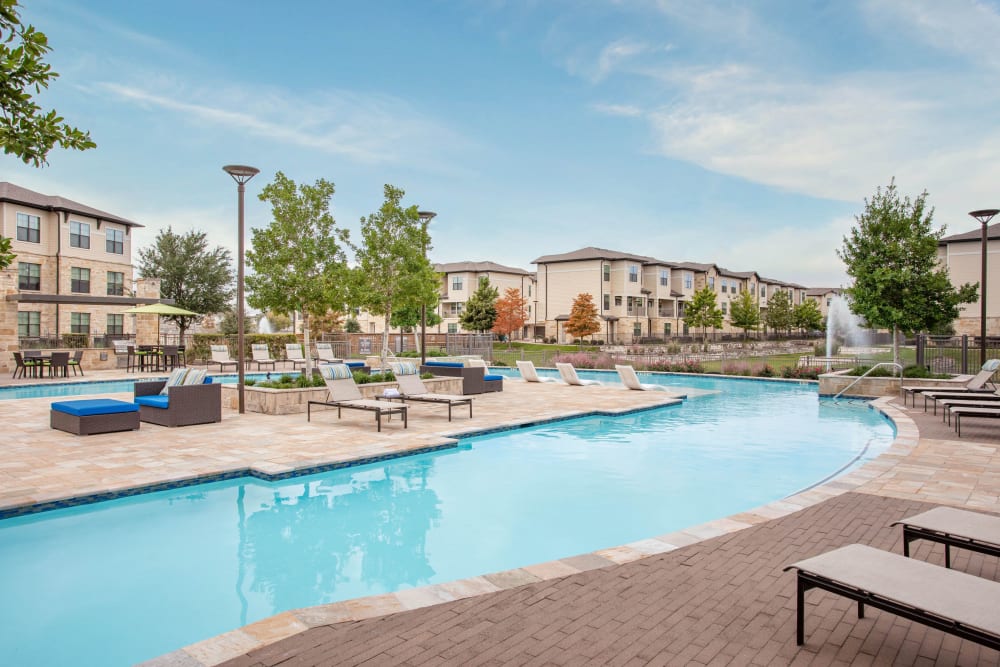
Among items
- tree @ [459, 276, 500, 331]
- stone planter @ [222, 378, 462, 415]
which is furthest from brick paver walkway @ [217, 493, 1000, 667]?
tree @ [459, 276, 500, 331]

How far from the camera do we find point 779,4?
1585 centimetres

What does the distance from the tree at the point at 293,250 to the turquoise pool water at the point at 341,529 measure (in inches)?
229

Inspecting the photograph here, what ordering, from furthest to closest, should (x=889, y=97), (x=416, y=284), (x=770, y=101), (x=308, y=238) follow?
(x=770, y=101)
(x=889, y=97)
(x=416, y=284)
(x=308, y=238)

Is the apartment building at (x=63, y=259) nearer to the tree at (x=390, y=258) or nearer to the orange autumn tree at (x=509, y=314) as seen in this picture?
the tree at (x=390, y=258)

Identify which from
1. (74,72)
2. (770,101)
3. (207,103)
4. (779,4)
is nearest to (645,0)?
(779,4)

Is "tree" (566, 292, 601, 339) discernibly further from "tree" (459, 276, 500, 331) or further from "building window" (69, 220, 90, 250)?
"building window" (69, 220, 90, 250)

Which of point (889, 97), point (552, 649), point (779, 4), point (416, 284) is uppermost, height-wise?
point (779, 4)

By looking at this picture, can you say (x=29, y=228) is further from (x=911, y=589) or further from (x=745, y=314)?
(x=745, y=314)

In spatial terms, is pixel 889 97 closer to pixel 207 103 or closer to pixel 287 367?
pixel 207 103

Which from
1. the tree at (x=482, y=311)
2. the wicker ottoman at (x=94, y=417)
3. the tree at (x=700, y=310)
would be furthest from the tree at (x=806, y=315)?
the wicker ottoman at (x=94, y=417)

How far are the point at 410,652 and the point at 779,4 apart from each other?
60.5ft

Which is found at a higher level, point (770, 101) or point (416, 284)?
point (770, 101)

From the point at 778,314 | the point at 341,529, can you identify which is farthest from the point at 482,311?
the point at 341,529

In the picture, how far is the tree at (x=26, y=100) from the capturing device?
10.6 ft
